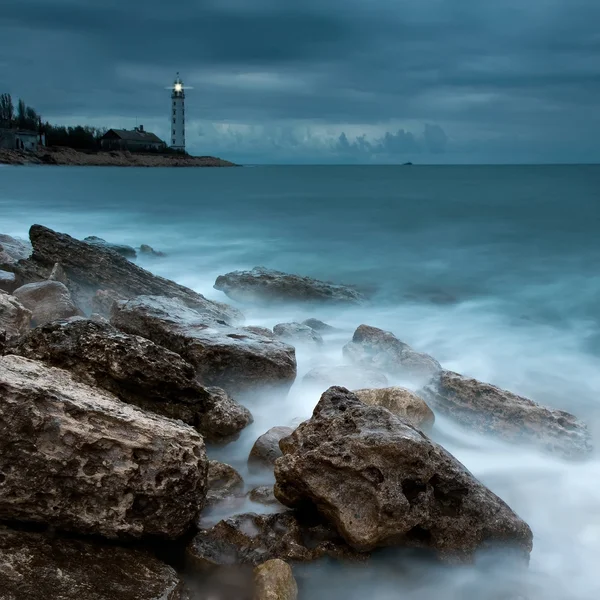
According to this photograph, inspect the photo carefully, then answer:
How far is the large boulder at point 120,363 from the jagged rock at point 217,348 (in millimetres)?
1001

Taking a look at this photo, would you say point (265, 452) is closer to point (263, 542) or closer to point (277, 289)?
point (263, 542)

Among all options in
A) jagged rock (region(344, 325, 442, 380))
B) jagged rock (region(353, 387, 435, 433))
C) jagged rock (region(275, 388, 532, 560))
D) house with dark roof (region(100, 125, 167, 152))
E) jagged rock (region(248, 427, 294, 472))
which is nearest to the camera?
jagged rock (region(275, 388, 532, 560))

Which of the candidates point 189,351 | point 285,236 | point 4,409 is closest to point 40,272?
point 189,351

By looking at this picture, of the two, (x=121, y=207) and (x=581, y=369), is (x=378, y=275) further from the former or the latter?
(x=121, y=207)

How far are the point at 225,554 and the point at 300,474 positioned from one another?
677 millimetres

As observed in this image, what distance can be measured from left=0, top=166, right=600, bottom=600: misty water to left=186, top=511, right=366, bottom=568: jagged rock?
12 centimetres

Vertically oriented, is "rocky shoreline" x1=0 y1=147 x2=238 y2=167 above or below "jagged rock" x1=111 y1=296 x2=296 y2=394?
above

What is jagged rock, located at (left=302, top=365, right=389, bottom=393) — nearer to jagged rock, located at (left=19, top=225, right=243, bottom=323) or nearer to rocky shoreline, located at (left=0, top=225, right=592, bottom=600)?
rocky shoreline, located at (left=0, top=225, right=592, bottom=600)

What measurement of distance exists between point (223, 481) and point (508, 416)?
3.29m

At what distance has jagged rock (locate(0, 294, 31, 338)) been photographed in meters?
6.76

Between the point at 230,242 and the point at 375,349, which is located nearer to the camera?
the point at 375,349

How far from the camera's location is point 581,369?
1040 cm

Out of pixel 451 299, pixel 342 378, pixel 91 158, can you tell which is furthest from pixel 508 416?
pixel 91 158

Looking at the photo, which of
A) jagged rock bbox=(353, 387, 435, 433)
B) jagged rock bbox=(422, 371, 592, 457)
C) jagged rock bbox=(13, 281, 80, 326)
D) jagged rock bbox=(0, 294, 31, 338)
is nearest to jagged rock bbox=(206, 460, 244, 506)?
jagged rock bbox=(353, 387, 435, 433)
